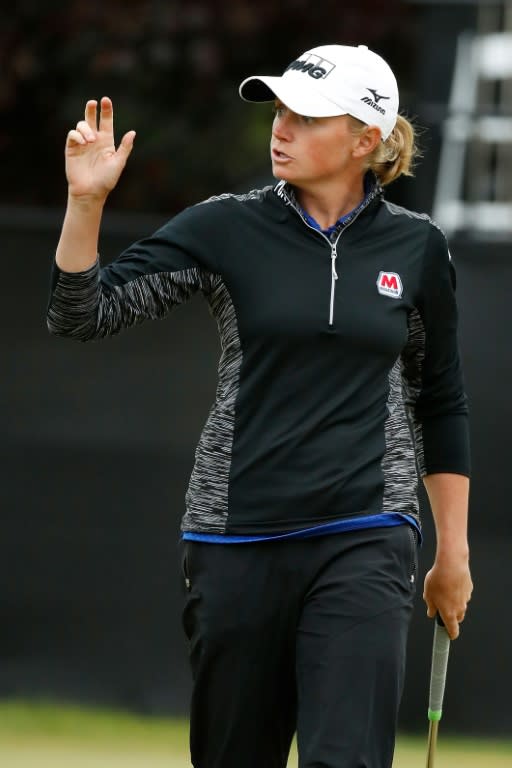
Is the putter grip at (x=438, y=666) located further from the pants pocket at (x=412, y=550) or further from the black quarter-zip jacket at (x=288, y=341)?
the black quarter-zip jacket at (x=288, y=341)

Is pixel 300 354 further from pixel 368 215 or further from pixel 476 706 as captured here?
pixel 476 706

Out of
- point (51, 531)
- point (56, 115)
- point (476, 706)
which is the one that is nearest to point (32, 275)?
point (51, 531)

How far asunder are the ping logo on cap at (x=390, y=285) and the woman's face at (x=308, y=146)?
0.88 feet

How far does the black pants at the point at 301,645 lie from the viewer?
3475mm

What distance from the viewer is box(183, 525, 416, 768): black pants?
347 centimetres

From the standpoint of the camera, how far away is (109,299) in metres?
3.48

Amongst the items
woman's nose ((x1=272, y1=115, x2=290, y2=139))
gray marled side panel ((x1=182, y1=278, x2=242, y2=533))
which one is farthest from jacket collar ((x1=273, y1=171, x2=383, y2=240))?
gray marled side panel ((x1=182, y1=278, x2=242, y2=533))

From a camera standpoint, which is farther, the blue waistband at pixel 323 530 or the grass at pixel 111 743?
the grass at pixel 111 743

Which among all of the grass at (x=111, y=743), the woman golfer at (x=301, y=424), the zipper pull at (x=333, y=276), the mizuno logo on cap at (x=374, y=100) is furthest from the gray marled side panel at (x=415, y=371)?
the grass at (x=111, y=743)

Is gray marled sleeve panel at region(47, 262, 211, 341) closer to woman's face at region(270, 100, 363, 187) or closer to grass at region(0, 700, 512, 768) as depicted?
woman's face at region(270, 100, 363, 187)

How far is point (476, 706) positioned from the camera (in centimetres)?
600

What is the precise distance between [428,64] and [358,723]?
5187 millimetres

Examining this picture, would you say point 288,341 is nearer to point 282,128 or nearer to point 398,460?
point 398,460

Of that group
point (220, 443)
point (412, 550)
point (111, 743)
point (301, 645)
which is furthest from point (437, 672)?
point (111, 743)
